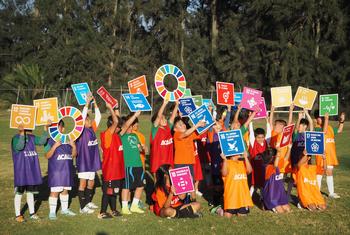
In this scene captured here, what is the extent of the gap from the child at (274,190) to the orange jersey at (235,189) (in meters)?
0.61

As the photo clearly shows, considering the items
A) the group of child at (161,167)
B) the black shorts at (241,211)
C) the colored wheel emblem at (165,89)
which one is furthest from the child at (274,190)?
the colored wheel emblem at (165,89)

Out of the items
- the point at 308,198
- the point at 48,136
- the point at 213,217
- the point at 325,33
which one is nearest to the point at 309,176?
the point at 308,198

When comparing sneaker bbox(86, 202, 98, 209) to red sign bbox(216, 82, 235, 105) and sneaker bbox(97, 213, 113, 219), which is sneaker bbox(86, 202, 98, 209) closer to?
sneaker bbox(97, 213, 113, 219)

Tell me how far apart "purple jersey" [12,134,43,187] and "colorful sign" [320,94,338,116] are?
19.1 ft

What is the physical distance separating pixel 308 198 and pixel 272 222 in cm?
129

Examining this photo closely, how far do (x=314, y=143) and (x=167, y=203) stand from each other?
299 centimetres

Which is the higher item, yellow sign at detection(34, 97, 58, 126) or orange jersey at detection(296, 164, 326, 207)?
yellow sign at detection(34, 97, 58, 126)

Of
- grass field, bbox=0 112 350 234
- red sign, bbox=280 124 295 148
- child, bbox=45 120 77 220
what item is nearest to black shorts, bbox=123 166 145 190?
grass field, bbox=0 112 350 234

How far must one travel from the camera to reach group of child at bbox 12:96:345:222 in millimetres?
7555

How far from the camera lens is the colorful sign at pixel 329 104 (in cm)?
903

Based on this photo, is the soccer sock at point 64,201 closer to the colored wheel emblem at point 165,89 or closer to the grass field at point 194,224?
the grass field at point 194,224

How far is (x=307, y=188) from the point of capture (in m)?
8.44

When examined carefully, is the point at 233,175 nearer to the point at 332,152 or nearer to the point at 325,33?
the point at 332,152

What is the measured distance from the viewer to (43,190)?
10.1 metres
